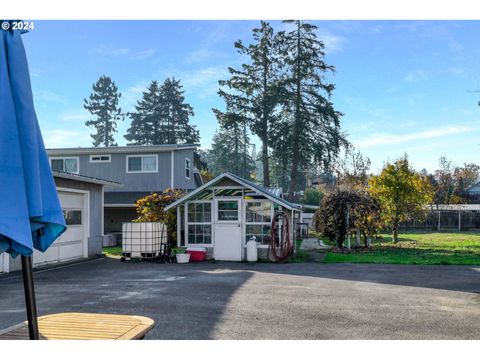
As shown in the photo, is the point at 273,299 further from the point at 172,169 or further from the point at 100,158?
the point at 100,158

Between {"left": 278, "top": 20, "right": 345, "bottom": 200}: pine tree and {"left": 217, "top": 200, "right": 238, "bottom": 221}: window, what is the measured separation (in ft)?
57.5

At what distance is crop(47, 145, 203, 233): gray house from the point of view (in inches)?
879

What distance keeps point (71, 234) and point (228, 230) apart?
5493mm

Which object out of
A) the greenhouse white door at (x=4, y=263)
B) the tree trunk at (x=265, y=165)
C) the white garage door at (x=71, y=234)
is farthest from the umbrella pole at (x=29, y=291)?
the tree trunk at (x=265, y=165)

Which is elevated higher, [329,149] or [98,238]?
[329,149]

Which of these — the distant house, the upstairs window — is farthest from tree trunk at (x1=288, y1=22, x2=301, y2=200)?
the distant house

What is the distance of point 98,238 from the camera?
16125mm

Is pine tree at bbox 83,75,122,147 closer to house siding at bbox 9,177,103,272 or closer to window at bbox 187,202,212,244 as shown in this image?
house siding at bbox 9,177,103,272

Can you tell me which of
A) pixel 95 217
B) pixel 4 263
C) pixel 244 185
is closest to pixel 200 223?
pixel 244 185

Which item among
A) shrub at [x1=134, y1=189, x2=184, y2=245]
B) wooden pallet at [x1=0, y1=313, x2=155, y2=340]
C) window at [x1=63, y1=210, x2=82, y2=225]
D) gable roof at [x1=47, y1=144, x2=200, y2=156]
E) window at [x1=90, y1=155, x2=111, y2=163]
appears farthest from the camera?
window at [x1=90, y1=155, x2=111, y2=163]
